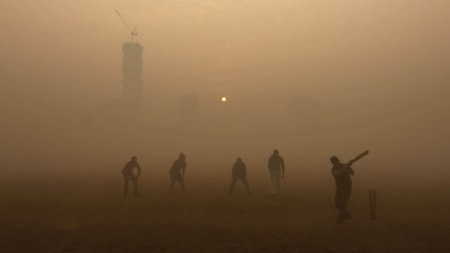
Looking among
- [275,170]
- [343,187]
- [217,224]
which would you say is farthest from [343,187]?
[275,170]

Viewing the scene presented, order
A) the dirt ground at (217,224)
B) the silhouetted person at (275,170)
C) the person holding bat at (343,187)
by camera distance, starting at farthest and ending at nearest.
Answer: the silhouetted person at (275,170) < the person holding bat at (343,187) < the dirt ground at (217,224)

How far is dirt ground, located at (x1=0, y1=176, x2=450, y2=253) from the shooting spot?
923 cm

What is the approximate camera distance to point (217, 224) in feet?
38.2

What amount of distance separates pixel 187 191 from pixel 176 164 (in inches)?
78.6

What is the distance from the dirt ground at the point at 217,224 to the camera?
9.23m

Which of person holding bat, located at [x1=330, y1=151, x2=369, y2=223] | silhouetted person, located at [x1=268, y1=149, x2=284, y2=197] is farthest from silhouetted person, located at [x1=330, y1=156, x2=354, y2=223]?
silhouetted person, located at [x1=268, y1=149, x2=284, y2=197]

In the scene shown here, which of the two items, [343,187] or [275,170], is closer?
[343,187]

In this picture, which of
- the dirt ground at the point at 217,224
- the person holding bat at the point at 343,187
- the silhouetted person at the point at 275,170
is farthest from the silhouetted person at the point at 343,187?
the silhouetted person at the point at 275,170

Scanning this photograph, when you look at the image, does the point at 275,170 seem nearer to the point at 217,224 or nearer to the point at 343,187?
the point at 343,187

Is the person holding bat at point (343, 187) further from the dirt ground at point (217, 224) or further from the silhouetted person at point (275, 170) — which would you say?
the silhouetted person at point (275, 170)

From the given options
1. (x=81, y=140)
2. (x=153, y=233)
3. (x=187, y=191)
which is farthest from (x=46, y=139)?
(x=153, y=233)

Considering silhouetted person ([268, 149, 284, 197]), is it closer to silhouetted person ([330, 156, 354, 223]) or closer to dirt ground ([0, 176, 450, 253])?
Result: dirt ground ([0, 176, 450, 253])

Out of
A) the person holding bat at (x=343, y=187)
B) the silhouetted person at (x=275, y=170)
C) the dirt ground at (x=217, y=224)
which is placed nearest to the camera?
the dirt ground at (x=217, y=224)

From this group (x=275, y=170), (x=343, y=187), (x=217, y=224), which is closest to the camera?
(x=217, y=224)
